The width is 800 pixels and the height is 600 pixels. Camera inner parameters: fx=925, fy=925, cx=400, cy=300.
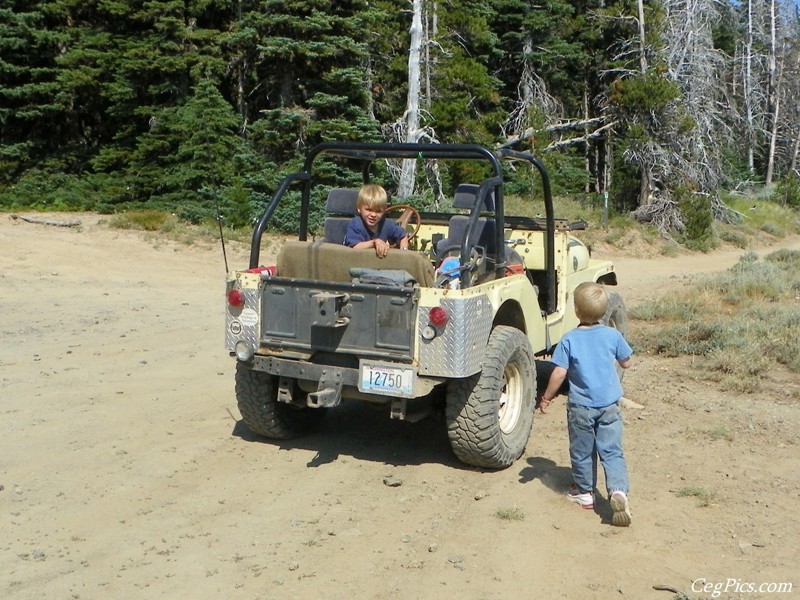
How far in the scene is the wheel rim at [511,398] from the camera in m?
6.26

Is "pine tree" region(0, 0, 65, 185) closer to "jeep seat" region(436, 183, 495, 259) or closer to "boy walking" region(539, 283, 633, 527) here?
"jeep seat" region(436, 183, 495, 259)

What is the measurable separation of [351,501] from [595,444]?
4.82ft

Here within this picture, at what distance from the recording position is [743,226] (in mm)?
29438

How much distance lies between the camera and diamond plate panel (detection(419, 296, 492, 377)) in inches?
215

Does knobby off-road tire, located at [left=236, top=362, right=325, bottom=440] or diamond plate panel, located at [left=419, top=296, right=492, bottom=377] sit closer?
diamond plate panel, located at [left=419, top=296, right=492, bottom=377]

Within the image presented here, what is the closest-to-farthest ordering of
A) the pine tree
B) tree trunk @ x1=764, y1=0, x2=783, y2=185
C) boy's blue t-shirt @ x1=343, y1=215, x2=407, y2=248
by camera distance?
boy's blue t-shirt @ x1=343, y1=215, x2=407, y2=248 → the pine tree → tree trunk @ x1=764, y1=0, x2=783, y2=185

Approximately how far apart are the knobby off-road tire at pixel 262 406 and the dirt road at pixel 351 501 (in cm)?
15

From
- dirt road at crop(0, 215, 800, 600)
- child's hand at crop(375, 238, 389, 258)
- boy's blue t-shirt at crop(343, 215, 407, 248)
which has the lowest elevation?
dirt road at crop(0, 215, 800, 600)

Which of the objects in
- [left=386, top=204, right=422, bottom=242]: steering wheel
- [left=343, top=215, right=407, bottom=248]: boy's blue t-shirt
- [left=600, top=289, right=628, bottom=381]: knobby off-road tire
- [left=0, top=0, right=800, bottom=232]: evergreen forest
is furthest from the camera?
[left=0, top=0, right=800, bottom=232]: evergreen forest

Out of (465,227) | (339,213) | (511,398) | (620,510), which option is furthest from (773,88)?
(620,510)

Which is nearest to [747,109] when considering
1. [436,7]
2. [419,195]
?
[436,7]

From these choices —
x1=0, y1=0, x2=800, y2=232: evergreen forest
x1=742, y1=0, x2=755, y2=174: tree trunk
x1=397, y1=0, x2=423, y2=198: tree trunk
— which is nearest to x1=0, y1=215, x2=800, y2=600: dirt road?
x1=0, y1=0, x2=800, y2=232: evergreen forest

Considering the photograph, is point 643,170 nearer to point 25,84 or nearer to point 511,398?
point 25,84

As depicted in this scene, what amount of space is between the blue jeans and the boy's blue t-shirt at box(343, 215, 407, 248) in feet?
6.14
